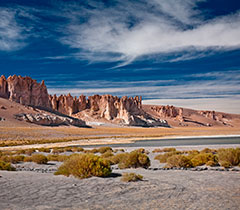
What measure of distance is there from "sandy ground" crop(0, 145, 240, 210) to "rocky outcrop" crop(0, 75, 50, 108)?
10037 centimetres

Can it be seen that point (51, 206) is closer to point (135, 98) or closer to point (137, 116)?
point (137, 116)

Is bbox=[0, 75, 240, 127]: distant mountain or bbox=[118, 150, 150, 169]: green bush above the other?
bbox=[0, 75, 240, 127]: distant mountain

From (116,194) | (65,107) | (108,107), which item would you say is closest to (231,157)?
(116,194)

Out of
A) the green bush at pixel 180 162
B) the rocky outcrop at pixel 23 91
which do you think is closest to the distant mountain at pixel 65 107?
the rocky outcrop at pixel 23 91

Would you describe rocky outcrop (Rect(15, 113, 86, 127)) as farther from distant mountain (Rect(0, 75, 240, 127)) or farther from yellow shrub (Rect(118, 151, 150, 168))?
yellow shrub (Rect(118, 151, 150, 168))

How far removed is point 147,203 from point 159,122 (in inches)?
5776

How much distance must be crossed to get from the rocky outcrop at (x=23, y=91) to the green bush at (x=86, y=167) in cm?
9884

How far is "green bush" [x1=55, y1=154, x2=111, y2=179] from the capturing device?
940 cm

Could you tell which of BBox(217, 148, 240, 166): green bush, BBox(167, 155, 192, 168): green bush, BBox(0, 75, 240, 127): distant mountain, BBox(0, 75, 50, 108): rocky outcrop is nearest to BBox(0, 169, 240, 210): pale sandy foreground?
BBox(167, 155, 192, 168): green bush

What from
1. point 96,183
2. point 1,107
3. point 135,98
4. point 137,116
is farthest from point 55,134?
point 135,98

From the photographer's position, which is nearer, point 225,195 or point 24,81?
point 225,195

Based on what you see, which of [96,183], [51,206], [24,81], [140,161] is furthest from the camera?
[24,81]

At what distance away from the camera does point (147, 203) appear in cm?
663

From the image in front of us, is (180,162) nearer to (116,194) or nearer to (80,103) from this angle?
(116,194)
